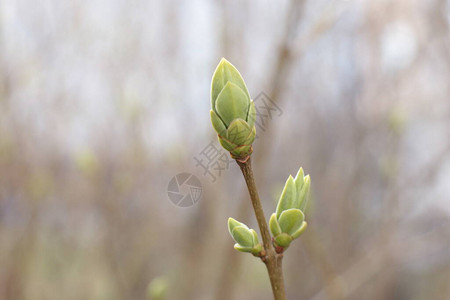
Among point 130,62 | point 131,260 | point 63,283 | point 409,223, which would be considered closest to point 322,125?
point 409,223

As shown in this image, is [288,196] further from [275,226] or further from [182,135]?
[182,135]

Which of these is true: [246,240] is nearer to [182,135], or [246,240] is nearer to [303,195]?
[303,195]

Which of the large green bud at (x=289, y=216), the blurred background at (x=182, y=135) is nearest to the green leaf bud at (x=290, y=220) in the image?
the large green bud at (x=289, y=216)

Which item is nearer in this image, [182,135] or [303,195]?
[303,195]

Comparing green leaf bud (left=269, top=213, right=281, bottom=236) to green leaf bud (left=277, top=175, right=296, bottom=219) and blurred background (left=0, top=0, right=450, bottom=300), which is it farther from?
blurred background (left=0, top=0, right=450, bottom=300)

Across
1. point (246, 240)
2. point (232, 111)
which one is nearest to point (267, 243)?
point (246, 240)

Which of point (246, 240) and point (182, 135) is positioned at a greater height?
point (182, 135)
